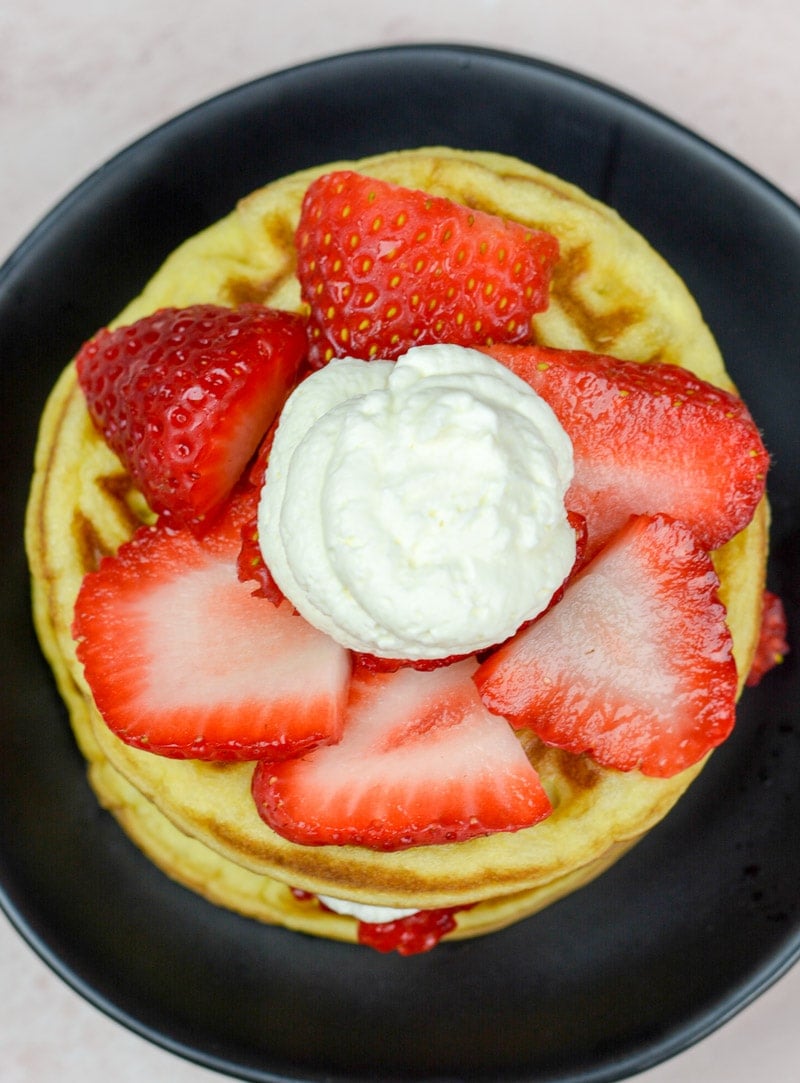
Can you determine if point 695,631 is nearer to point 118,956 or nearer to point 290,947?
point 290,947

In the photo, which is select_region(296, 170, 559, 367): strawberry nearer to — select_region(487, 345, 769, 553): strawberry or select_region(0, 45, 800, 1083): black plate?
select_region(487, 345, 769, 553): strawberry

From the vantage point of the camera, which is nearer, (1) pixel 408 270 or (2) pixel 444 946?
(1) pixel 408 270

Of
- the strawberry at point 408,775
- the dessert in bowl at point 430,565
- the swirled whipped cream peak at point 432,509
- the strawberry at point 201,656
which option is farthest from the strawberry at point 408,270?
the strawberry at point 408,775

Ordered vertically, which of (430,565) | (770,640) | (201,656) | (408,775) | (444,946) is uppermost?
(430,565)

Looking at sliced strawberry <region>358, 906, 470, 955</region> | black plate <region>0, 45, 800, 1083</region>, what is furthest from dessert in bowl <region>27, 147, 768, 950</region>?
sliced strawberry <region>358, 906, 470, 955</region>

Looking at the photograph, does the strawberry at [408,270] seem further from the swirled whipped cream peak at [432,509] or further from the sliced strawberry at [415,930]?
the sliced strawberry at [415,930]

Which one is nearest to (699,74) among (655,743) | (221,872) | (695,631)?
(695,631)

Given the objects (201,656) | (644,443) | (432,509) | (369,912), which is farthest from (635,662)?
(369,912)

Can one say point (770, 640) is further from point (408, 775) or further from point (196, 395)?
point (196, 395)
